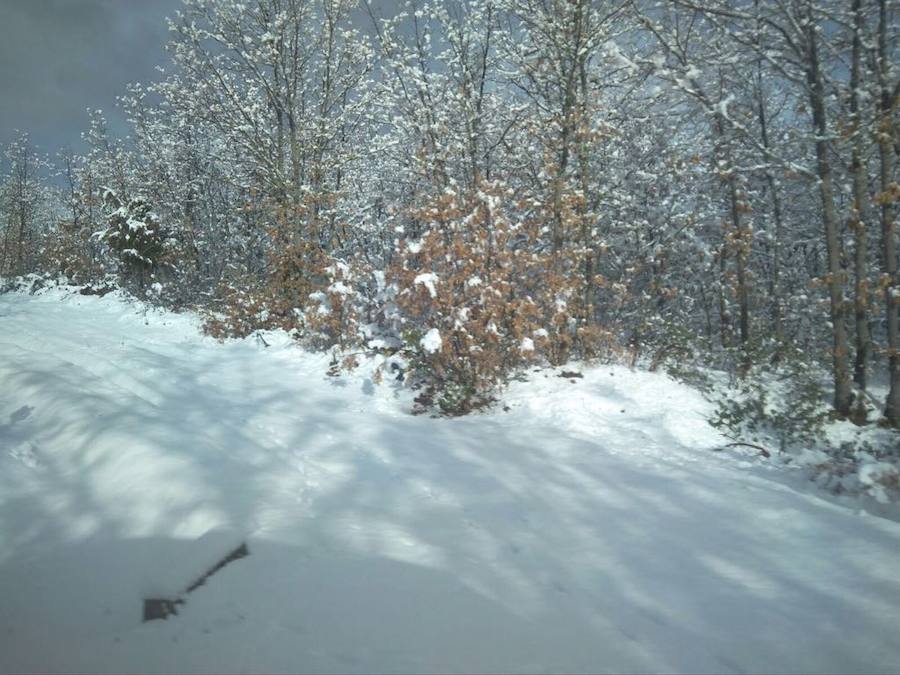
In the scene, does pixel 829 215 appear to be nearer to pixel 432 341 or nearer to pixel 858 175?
pixel 858 175

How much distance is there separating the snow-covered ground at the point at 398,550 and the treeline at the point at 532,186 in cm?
238

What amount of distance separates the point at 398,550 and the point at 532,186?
28.2 feet

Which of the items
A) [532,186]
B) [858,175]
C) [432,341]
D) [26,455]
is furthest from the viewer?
[532,186]

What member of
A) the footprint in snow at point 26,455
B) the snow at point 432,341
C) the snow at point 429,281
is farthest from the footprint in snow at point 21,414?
the snow at point 429,281

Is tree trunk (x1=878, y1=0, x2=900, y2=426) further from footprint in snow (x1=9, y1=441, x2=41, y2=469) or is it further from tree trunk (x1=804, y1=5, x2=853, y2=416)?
footprint in snow (x1=9, y1=441, x2=41, y2=469)

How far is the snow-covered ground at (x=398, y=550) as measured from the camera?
1746mm

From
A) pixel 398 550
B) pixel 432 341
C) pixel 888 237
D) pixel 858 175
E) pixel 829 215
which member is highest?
pixel 858 175

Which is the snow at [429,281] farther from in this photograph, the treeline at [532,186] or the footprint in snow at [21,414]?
the footprint in snow at [21,414]

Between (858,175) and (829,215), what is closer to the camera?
(858,175)

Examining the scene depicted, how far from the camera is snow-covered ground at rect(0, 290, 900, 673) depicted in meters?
1.75

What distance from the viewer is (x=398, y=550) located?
8.01 ft

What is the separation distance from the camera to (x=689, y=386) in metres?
6.39

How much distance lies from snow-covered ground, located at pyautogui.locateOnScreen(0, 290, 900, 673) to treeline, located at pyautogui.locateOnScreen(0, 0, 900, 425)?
2.38 metres

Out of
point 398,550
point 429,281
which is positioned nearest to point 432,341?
point 429,281
